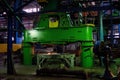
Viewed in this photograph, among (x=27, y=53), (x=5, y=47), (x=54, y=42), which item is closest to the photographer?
(x=54, y=42)

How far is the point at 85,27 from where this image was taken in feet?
32.4

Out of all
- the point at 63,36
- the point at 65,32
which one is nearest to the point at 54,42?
the point at 63,36

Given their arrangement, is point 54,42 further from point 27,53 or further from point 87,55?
point 27,53

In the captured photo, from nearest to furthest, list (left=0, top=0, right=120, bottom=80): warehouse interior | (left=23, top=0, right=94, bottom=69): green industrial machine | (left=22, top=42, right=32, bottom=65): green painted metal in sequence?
(left=0, top=0, right=120, bottom=80): warehouse interior → (left=23, top=0, right=94, bottom=69): green industrial machine → (left=22, top=42, right=32, bottom=65): green painted metal

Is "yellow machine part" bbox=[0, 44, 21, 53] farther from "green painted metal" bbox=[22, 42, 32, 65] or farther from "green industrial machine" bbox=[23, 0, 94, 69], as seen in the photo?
"green industrial machine" bbox=[23, 0, 94, 69]

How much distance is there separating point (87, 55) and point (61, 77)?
2585 mm

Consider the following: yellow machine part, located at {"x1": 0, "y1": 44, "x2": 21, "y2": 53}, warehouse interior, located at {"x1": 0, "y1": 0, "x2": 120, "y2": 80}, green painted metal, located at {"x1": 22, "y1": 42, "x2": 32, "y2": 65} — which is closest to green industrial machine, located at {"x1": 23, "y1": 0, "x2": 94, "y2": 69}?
warehouse interior, located at {"x1": 0, "y1": 0, "x2": 120, "y2": 80}

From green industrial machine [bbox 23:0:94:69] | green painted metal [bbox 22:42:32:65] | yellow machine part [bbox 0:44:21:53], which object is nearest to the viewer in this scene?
green industrial machine [bbox 23:0:94:69]

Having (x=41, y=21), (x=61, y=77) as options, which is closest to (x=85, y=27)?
(x=41, y=21)

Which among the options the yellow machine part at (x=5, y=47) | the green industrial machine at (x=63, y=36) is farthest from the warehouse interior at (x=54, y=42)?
the yellow machine part at (x=5, y=47)

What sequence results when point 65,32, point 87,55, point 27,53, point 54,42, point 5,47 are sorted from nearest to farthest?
point 87,55, point 65,32, point 54,42, point 27,53, point 5,47

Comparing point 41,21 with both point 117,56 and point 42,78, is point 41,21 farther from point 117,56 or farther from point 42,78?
point 117,56

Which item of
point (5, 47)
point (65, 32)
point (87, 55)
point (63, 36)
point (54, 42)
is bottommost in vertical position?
point (87, 55)

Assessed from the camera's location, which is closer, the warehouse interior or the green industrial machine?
the warehouse interior
